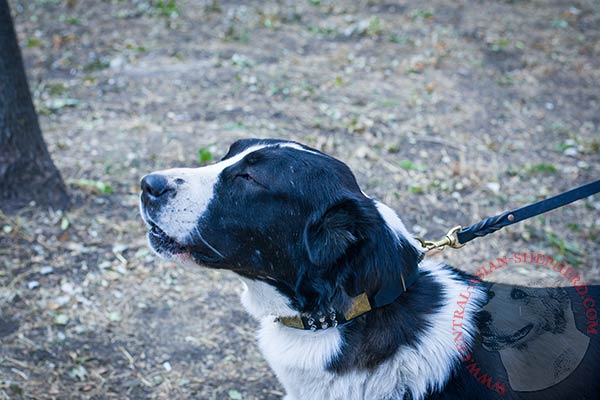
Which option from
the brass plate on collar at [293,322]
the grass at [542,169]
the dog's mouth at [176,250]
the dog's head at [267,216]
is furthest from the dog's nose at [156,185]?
the grass at [542,169]

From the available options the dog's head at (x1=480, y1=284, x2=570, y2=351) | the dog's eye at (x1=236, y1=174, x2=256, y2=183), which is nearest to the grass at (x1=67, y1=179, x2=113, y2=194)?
the dog's eye at (x1=236, y1=174, x2=256, y2=183)

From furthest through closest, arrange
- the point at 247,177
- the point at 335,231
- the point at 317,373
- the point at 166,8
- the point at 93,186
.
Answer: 1. the point at 166,8
2. the point at 93,186
3. the point at 247,177
4. the point at 317,373
5. the point at 335,231

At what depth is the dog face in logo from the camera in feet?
7.16

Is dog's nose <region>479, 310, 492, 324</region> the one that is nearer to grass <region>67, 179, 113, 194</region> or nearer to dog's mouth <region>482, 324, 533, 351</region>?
dog's mouth <region>482, 324, 533, 351</region>

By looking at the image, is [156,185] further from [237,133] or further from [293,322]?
[237,133]

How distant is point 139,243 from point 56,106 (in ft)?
8.74

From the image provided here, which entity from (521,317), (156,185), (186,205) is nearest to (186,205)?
(186,205)

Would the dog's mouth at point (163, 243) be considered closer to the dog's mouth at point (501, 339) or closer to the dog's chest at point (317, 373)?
the dog's chest at point (317, 373)

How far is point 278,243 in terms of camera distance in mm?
2340

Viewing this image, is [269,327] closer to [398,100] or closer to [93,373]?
[93,373]

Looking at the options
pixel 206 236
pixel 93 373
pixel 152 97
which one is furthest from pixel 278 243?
pixel 152 97

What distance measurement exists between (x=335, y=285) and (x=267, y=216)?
40 centimetres

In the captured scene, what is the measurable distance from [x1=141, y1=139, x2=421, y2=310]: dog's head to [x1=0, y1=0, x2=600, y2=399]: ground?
1248 millimetres

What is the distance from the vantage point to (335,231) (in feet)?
7.09
